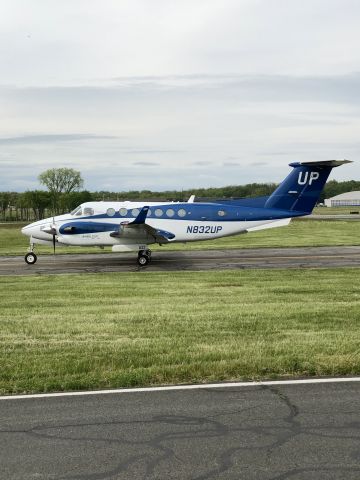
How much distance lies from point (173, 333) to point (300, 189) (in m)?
19.0

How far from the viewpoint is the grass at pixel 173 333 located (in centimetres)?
764

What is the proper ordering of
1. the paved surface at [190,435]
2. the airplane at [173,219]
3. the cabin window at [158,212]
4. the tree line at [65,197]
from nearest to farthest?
the paved surface at [190,435], the airplane at [173,219], the cabin window at [158,212], the tree line at [65,197]

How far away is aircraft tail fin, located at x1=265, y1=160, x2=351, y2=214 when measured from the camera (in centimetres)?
2734

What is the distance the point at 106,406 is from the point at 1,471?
1.79m

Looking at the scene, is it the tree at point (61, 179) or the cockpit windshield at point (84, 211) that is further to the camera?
the tree at point (61, 179)

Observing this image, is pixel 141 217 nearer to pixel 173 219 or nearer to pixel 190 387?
pixel 173 219

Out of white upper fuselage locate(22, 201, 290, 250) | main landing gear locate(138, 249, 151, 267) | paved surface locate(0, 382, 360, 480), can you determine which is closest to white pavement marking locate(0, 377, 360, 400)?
paved surface locate(0, 382, 360, 480)

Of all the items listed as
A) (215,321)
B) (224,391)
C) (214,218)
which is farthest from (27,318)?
(214,218)

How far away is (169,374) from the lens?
24.8 feet

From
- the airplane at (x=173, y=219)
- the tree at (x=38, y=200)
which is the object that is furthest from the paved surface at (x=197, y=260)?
the tree at (x=38, y=200)

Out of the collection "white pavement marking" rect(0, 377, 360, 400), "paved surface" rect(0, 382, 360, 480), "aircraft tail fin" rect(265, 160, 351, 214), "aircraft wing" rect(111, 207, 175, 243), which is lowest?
"white pavement marking" rect(0, 377, 360, 400)

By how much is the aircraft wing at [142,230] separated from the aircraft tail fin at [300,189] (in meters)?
5.52

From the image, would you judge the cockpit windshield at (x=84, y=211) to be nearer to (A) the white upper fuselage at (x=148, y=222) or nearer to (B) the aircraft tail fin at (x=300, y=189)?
(A) the white upper fuselage at (x=148, y=222)

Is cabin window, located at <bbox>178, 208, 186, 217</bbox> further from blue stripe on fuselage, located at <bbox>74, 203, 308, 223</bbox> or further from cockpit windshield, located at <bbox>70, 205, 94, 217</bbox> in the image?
cockpit windshield, located at <bbox>70, 205, 94, 217</bbox>
